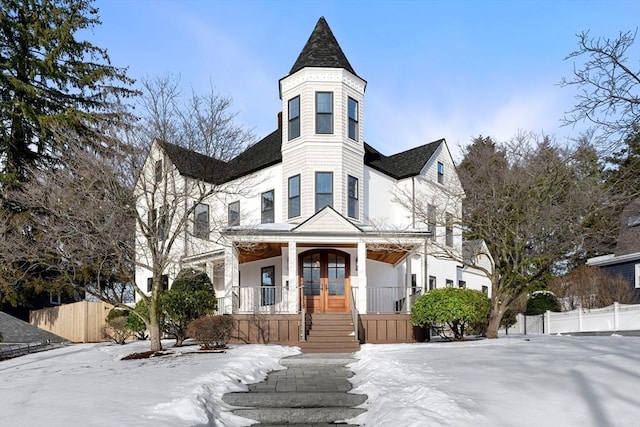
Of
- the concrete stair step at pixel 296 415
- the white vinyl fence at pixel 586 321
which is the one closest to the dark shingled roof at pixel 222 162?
the concrete stair step at pixel 296 415

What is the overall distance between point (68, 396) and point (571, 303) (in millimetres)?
25941

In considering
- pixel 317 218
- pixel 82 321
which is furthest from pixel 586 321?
pixel 82 321

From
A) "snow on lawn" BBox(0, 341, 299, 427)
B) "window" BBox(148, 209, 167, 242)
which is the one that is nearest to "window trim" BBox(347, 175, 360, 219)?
"window" BBox(148, 209, 167, 242)

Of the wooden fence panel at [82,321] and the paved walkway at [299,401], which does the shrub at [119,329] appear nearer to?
the wooden fence panel at [82,321]

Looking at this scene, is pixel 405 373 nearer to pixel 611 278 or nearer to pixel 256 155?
pixel 256 155

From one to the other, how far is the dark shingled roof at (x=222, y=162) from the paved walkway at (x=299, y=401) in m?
7.74

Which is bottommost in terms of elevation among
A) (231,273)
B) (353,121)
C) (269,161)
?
(231,273)

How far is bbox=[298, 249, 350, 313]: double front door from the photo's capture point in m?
19.7

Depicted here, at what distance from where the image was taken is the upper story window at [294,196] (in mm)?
20781

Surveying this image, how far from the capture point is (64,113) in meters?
26.0

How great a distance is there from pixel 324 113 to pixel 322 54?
238 cm

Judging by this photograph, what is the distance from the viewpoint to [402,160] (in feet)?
83.8

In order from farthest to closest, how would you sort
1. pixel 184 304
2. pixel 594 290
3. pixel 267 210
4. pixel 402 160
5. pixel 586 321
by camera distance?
pixel 594 290
pixel 402 160
pixel 586 321
pixel 267 210
pixel 184 304

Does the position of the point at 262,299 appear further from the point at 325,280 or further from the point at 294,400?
the point at 294,400
